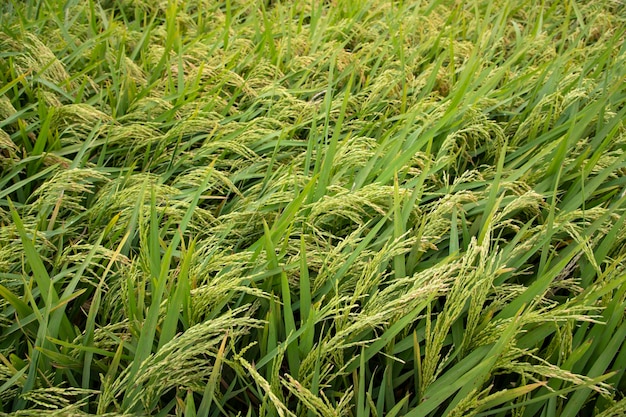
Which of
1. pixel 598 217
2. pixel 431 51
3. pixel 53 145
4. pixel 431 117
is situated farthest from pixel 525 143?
pixel 53 145

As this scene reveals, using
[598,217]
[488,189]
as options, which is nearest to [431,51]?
[488,189]

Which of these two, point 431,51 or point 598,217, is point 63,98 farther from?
point 598,217

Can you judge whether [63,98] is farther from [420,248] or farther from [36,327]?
[420,248]

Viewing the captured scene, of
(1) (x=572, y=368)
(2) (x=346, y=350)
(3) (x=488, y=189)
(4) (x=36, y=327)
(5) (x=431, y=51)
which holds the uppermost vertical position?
(5) (x=431, y=51)

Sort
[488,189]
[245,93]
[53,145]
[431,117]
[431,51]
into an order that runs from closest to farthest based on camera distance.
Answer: [488,189] → [53,145] → [431,117] → [245,93] → [431,51]

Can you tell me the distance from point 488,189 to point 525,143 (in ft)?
1.50

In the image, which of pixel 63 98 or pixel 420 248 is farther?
pixel 63 98

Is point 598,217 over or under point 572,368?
over

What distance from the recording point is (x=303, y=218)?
1.31 metres

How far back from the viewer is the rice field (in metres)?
1.02

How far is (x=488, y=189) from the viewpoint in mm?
1488

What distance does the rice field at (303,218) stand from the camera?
102 centimetres

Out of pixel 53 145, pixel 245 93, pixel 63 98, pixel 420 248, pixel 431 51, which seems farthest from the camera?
pixel 431 51

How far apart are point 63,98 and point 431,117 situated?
1341 mm
